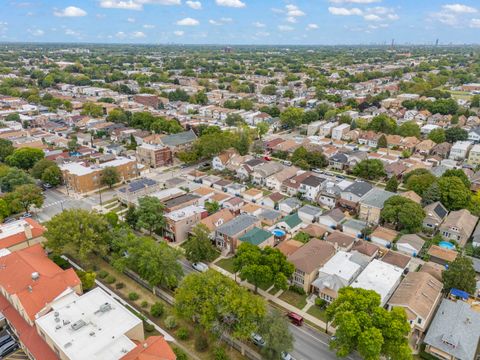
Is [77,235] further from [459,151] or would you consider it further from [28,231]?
[459,151]

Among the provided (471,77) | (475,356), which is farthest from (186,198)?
(471,77)

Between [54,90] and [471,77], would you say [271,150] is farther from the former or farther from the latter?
[471,77]

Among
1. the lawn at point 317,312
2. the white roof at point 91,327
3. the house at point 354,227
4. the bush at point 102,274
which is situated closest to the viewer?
the white roof at point 91,327

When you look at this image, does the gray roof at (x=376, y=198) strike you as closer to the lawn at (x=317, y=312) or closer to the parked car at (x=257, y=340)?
the lawn at (x=317, y=312)

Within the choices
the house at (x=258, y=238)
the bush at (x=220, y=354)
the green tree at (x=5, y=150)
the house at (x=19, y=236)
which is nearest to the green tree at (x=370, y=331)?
the bush at (x=220, y=354)

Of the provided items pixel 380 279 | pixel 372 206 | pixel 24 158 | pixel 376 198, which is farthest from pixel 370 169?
pixel 24 158
